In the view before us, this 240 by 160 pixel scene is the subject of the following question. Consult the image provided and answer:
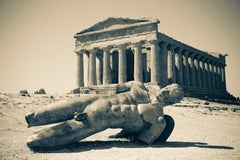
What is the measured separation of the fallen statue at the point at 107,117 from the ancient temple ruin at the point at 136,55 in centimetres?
2668

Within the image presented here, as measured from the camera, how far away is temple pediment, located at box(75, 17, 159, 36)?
3631 centimetres

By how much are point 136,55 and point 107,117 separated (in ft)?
97.2

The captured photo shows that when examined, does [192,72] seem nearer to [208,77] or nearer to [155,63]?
[208,77]

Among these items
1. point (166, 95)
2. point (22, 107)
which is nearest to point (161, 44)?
point (22, 107)

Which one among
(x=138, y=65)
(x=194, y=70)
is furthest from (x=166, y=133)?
(x=194, y=70)

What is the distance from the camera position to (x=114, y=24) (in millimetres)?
39000

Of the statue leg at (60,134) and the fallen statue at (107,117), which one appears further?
the fallen statue at (107,117)

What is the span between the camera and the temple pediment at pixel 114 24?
3631 cm

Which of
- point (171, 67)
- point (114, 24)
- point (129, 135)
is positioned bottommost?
point (129, 135)

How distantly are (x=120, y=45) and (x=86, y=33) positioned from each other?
A: 7.29 meters

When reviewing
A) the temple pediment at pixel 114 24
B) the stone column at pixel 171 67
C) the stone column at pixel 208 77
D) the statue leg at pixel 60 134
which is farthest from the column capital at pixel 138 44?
the statue leg at pixel 60 134

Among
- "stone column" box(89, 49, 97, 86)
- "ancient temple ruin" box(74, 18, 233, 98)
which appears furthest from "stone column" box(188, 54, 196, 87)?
"stone column" box(89, 49, 97, 86)

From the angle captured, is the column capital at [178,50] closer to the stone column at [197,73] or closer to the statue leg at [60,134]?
the stone column at [197,73]

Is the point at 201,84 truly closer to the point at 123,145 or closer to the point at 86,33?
the point at 86,33
